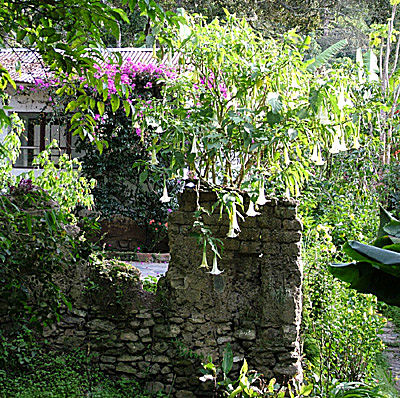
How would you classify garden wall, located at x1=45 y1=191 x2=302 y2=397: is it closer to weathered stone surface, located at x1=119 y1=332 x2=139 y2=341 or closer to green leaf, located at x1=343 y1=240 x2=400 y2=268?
weathered stone surface, located at x1=119 y1=332 x2=139 y2=341

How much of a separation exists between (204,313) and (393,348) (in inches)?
130

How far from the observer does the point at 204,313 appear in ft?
14.9

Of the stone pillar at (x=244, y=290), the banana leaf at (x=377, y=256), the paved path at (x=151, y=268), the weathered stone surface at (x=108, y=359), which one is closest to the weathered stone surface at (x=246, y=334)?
the stone pillar at (x=244, y=290)

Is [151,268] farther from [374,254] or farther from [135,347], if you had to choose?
[374,254]

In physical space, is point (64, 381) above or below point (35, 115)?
below

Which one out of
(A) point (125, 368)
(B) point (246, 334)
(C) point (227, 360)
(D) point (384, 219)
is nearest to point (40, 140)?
(A) point (125, 368)

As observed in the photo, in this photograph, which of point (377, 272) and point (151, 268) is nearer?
point (377, 272)

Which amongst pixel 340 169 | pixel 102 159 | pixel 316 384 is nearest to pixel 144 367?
pixel 316 384

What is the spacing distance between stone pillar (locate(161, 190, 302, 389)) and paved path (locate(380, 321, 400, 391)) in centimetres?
191

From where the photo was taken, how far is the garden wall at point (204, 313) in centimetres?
442

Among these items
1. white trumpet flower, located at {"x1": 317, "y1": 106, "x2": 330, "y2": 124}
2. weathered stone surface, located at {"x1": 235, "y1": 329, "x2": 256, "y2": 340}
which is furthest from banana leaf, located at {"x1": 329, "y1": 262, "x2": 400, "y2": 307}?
weathered stone surface, located at {"x1": 235, "y1": 329, "x2": 256, "y2": 340}

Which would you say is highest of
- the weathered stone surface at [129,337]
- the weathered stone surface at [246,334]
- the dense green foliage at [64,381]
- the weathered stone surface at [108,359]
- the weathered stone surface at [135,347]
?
the weathered stone surface at [246,334]

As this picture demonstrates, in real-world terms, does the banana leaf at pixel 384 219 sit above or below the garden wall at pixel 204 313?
above

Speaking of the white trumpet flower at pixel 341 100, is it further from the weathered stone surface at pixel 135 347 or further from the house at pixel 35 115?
the house at pixel 35 115
